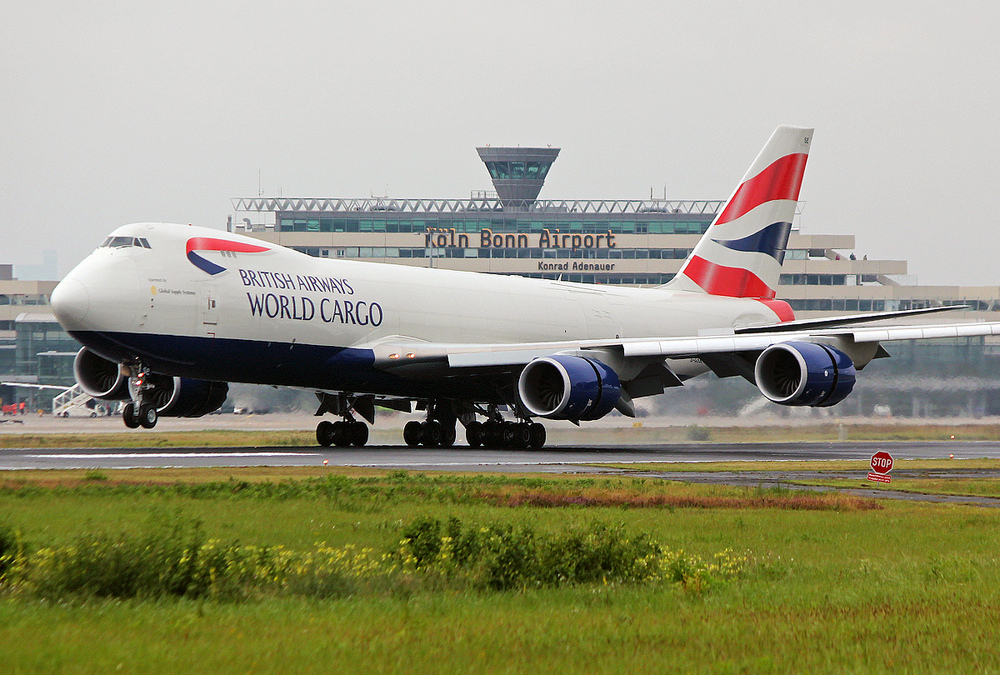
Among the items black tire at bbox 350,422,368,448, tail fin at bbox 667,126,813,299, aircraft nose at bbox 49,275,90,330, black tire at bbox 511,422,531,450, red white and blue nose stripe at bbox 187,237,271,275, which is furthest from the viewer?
tail fin at bbox 667,126,813,299

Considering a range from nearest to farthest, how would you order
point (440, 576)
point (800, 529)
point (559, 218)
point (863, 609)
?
1. point (863, 609)
2. point (440, 576)
3. point (800, 529)
4. point (559, 218)

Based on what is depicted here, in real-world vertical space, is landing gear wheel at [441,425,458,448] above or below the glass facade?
below

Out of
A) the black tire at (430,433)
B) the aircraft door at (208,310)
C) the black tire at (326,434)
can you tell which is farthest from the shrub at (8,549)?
the black tire at (430,433)

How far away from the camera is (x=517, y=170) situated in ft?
353

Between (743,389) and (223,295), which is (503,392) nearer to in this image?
(223,295)

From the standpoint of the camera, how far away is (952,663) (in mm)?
6754

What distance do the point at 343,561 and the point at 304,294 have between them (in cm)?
1962

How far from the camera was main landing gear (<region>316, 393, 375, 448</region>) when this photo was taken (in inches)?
1292

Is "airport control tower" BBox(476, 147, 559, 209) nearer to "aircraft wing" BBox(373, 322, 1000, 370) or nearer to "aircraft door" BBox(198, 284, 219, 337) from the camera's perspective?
"aircraft wing" BBox(373, 322, 1000, 370)

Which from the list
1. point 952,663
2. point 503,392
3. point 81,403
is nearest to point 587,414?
point 503,392

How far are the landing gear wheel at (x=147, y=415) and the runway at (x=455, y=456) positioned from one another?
0.78m

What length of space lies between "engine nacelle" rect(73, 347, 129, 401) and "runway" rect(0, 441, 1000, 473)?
160cm

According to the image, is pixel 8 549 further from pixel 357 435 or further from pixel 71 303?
pixel 357 435

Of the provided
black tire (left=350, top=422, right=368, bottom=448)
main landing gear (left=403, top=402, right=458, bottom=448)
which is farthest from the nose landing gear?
main landing gear (left=403, top=402, right=458, bottom=448)
